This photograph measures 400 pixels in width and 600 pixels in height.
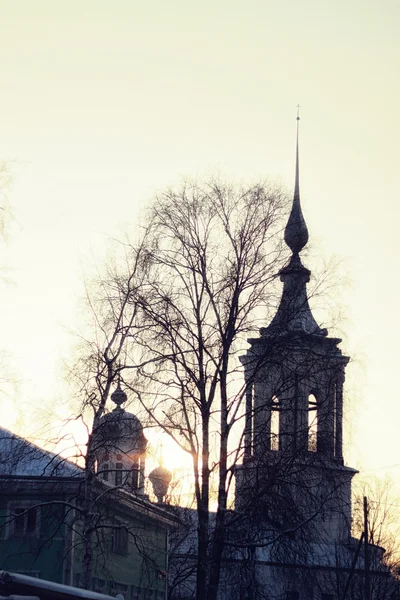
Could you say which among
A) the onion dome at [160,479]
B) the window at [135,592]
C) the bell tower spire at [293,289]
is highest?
the bell tower spire at [293,289]

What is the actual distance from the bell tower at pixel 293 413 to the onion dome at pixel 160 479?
1796 mm

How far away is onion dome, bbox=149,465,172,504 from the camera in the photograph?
94.6 ft

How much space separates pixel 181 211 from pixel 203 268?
1435 mm

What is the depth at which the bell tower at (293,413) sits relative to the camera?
27.1 meters

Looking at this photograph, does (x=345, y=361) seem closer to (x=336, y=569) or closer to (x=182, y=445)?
(x=182, y=445)

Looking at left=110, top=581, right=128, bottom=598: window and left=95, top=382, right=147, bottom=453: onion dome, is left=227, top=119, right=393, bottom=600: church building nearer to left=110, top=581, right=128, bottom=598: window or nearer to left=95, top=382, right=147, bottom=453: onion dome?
left=95, top=382, right=147, bottom=453: onion dome

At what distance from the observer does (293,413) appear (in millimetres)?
28219

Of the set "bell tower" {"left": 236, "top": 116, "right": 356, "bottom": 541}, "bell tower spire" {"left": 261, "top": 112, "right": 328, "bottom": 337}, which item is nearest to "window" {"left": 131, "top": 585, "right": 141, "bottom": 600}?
"bell tower" {"left": 236, "top": 116, "right": 356, "bottom": 541}

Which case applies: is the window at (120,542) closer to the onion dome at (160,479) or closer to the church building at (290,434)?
the onion dome at (160,479)

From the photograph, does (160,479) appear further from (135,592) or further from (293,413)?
(135,592)

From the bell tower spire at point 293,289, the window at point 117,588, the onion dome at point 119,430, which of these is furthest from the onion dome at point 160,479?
the window at point 117,588

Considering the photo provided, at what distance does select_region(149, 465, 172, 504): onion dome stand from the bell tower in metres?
1.80

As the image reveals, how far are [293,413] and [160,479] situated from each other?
356 cm

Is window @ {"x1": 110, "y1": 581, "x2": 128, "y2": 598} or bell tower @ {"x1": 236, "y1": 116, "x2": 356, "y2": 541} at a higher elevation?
bell tower @ {"x1": 236, "y1": 116, "x2": 356, "y2": 541}
